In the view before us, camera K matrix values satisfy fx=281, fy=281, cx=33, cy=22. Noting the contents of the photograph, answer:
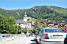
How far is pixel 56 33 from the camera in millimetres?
17312

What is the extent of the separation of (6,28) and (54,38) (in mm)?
67345

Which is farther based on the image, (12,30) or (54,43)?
(12,30)

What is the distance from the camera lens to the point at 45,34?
17188mm

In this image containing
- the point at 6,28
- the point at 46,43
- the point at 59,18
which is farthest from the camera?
the point at 59,18

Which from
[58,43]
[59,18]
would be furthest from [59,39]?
[59,18]

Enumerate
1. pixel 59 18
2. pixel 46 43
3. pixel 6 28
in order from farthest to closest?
pixel 59 18 < pixel 6 28 < pixel 46 43

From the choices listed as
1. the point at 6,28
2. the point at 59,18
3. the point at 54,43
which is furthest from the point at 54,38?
the point at 59,18

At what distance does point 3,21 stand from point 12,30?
4051 mm

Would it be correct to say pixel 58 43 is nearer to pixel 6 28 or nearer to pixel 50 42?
pixel 50 42

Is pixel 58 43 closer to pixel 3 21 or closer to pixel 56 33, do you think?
pixel 56 33

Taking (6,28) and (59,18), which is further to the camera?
(59,18)

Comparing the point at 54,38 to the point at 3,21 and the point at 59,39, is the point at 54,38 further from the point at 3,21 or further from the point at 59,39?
the point at 3,21

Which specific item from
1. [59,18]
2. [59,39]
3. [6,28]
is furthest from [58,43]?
[59,18]

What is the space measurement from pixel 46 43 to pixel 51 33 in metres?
0.69
